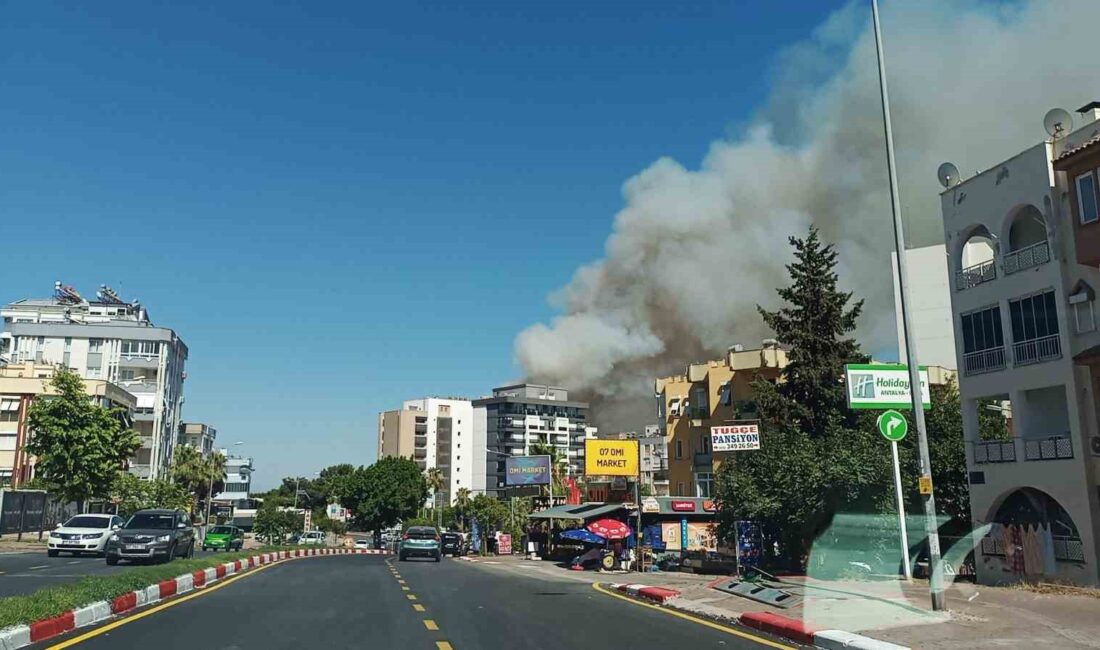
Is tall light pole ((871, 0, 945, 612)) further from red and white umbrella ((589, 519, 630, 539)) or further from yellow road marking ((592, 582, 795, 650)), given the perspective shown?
red and white umbrella ((589, 519, 630, 539))

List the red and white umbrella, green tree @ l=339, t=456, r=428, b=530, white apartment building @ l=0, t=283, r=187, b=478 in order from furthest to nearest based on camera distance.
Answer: green tree @ l=339, t=456, r=428, b=530, white apartment building @ l=0, t=283, r=187, b=478, the red and white umbrella

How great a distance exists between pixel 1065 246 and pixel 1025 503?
7.74 metres

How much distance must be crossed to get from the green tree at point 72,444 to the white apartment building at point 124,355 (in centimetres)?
4887

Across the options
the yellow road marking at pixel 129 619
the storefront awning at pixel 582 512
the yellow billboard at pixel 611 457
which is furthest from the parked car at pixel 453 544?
the yellow road marking at pixel 129 619

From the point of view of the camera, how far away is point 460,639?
11.7m

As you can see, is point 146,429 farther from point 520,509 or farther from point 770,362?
point 770,362

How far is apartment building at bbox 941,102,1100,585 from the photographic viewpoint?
22.9 m

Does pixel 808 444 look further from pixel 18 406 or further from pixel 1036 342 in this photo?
pixel 18 406

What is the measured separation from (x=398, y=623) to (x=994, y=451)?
2040 cm

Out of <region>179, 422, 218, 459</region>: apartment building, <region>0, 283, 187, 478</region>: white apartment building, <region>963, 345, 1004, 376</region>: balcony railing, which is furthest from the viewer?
<region>179, 422, 218, 459</region>: apartment building

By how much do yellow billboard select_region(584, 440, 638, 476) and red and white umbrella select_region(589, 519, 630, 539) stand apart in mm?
16854

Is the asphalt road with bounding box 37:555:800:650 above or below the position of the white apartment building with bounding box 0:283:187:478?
below

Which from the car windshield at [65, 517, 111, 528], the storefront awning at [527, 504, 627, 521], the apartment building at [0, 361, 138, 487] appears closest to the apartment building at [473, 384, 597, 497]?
the apartment building at [0, 361, 138, 487]

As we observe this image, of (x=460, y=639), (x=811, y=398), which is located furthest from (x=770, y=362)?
(x=460, y=639)
